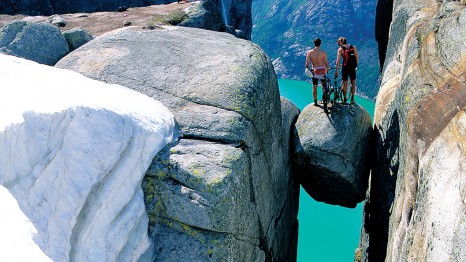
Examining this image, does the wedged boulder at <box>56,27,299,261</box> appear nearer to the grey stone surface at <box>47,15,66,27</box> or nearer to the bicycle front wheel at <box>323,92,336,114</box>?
the bicycle front wheel at <box>323,92,336,114</box>

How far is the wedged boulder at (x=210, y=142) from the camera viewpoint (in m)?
7.94

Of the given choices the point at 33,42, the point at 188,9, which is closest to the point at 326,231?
the point at 188,9

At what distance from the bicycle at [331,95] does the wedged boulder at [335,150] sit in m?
0.27

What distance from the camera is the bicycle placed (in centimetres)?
1317

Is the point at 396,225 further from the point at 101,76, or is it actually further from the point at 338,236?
the point at 338,236

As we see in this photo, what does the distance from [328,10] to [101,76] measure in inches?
6801

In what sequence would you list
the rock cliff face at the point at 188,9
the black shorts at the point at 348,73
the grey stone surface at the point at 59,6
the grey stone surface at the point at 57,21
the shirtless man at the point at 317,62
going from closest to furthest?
the shirtless man at the point at 317,62, the black shorts at the point at 348,73, the grey stone surface at the point at 57,21, the rock cliff face at the point at 188,9, the grey stone surface at the point at 59,6

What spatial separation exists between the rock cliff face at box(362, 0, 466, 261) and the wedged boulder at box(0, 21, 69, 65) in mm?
9189

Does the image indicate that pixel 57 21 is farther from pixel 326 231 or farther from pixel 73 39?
pixel 326 231

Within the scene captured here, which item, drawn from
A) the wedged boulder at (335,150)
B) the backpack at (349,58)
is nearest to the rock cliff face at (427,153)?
the wedged boulder at (335,150)

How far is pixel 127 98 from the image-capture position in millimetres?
8602

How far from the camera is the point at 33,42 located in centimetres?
1297

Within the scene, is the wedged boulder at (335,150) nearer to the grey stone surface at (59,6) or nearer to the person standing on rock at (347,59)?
the person standing on rock at (347,59)

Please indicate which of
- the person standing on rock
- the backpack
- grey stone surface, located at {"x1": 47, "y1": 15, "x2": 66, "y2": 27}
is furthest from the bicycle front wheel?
grey stone surface, located at {"x1": 47, "y1": 15, "x2": 66, "y2": 27}
